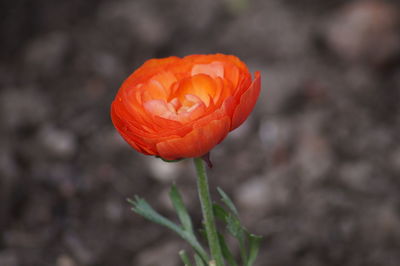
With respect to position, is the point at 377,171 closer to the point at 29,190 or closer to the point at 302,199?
the point at 302,199

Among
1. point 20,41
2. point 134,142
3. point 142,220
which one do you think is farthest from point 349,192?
point 20,41

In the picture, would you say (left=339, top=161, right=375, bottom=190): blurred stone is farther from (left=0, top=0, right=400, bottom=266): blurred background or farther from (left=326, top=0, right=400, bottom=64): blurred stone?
(left=326, top=0, right=400, bottom=64): blurred stone

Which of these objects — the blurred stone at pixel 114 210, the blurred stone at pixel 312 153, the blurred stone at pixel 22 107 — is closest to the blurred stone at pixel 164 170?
the blurred stone at pixel 114 210

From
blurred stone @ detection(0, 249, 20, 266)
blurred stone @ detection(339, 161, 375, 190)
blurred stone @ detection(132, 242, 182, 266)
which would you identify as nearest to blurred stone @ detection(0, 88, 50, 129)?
blurred stone @ detection(0, 249, 20, 266)

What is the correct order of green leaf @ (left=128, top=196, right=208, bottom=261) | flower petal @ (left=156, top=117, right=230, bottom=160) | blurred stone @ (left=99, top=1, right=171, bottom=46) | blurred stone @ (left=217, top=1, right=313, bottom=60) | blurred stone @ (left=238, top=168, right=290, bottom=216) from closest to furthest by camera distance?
flower petal @ (left=156, top=117, right=230, bottom=160) → green leaf @ (left=128, top=196, right=208, bottom=261) → blurred stone @ (left=238, top=168, right=290, bottom=216) → blurred stone @ (left=217, top=1, right=313, bottom=60) → blurred stone @ (left=99, top=1, right=171, bottom=46)

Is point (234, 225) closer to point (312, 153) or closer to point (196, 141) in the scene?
point (196, 141)

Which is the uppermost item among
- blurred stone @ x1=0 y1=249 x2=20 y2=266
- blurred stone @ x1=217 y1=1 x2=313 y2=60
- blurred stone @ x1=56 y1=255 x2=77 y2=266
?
blurred stone @ x1=217 y1=1 x2=313 y2=60

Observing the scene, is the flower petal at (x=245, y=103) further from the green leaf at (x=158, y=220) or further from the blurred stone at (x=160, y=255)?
the blurred stone at (x=160, y=255)
